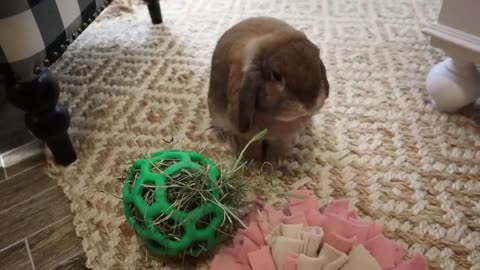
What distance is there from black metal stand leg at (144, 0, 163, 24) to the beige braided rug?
0.13 feet

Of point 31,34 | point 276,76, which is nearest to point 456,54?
point 276,76

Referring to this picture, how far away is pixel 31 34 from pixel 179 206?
1.57 ft

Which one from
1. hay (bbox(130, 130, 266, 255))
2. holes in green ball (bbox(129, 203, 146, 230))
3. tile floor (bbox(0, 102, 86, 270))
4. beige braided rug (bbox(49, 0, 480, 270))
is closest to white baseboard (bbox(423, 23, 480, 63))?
beige braided rug (bbox(49, 0, 480, 270))

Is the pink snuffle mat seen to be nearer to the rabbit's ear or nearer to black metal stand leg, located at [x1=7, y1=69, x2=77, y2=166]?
the rabbit's ear

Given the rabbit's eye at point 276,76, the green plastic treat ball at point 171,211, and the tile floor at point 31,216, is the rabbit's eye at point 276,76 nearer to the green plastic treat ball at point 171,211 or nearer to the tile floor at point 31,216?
the green plastic treat ball at point 171,211

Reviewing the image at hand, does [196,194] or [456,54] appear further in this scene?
[456,54]

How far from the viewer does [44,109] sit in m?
0.94

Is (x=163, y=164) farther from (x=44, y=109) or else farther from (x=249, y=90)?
(x=44, y=109)

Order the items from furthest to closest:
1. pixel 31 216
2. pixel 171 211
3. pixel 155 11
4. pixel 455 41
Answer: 1. pixel 155 11
2. pixel 455 41
3. pixel 31 216
4. pixel 171 211

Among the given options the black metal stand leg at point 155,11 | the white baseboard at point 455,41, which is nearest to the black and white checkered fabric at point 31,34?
the black metal stand leg at point 155,11

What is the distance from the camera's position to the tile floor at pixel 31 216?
884mm

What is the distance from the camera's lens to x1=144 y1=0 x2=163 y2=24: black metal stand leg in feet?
5.78

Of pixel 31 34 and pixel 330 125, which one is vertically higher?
pixel 31 34

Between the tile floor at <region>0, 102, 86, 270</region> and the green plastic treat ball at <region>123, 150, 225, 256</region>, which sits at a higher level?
the green plastic treat ball at <region>123, 150, 225, 256</region>
